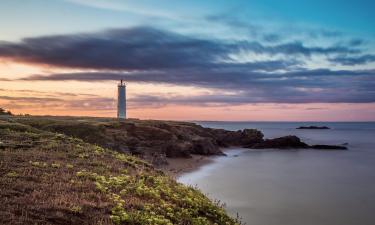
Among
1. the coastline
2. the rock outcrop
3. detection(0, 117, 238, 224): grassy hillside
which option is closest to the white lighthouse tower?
the rock outcrop

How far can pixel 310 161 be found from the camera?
5206 cm

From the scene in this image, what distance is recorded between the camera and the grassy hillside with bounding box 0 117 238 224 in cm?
1037

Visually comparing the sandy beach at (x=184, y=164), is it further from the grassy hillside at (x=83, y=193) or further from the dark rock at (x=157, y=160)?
the grassy hillside at (x=83, y=193)

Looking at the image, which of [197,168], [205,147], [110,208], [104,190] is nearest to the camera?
[110,208]

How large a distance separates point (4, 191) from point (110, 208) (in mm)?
2827

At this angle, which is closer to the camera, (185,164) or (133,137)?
(185,164)

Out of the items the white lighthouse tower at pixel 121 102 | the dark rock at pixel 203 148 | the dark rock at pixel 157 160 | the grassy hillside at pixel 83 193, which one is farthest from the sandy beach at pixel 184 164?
the white lighthouse tower at pixel 121 102

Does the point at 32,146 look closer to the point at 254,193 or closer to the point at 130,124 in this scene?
the point at 254,193

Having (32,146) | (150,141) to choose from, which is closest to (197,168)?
(150,141)

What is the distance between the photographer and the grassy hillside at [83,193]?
34.0 ft

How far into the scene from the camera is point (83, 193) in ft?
40.4

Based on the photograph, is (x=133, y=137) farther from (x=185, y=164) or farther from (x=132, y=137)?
(x=185, y=164)

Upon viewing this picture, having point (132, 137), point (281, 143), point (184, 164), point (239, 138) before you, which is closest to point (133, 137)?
point (132, 137)

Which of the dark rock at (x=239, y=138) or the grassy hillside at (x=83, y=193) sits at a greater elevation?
the grassy hillside at (x=83, y=193)
